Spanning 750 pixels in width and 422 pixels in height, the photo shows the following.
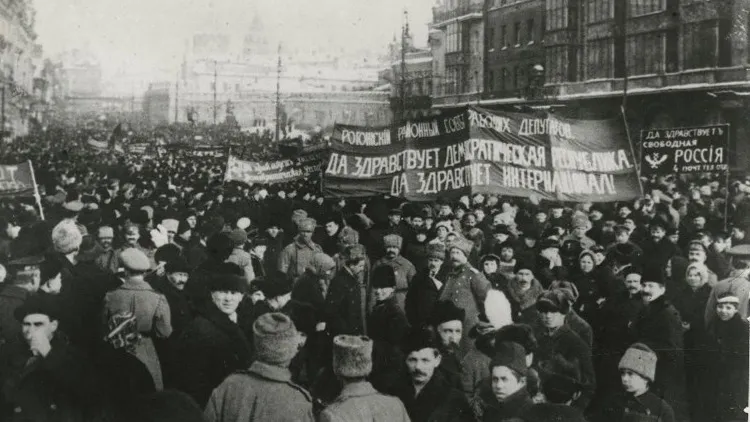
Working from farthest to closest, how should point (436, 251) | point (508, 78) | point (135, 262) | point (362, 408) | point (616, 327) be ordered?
point (508, 78)
point (436, 251)
point (616, 327)
point (135, 262)
point (362, 408)

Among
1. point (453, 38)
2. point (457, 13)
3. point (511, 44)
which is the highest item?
point (457, 13)

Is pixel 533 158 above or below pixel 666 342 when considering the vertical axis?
above

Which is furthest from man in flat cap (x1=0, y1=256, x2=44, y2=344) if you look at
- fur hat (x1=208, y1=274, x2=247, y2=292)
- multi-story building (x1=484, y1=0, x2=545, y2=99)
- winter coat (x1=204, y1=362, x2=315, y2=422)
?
multi-story building (x1=484, y1=0, x2=545, y2=99)

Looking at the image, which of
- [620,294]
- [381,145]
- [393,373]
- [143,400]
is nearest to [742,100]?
[381,145]

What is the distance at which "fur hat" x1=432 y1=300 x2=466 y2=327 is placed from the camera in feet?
20.3

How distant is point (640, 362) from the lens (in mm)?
5406

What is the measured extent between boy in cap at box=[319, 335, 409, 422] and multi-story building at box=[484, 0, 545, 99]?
42.6m

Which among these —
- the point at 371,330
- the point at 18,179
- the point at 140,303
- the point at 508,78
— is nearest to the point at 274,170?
the point at 18,179

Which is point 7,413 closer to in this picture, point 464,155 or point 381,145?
point 464,155

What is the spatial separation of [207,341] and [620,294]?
3.80m

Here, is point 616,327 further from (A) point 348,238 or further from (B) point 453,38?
(B) point 453,38

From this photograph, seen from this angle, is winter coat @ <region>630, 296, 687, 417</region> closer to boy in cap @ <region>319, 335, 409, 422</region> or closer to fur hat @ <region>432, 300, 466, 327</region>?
fur hat @ <region>432, 300, 466, 327</region>

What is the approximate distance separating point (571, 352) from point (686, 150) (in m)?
6.80

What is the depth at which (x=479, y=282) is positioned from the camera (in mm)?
7629
